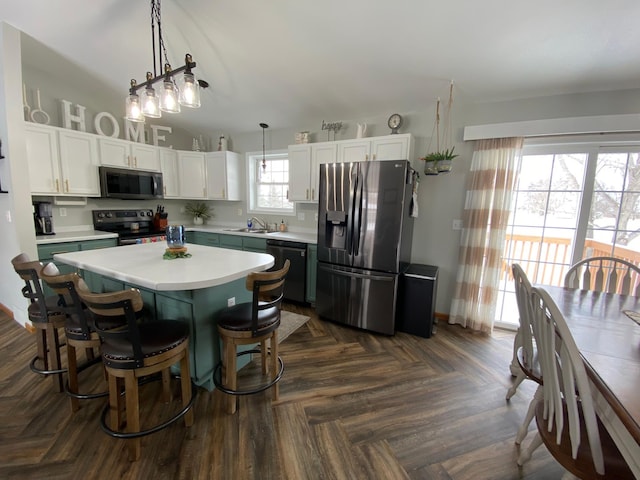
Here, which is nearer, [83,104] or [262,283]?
[262,283]

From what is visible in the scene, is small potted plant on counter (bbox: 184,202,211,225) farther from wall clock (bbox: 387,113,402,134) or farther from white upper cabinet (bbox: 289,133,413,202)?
wall clock (bbox: 387,113,402,134)

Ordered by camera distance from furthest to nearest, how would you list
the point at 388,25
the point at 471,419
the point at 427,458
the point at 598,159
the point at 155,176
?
the point at 155,176, the point at 598,159, the point at 388,25, the point at 471,419, the point at 427,458

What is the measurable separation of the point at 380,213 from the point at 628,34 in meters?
2.07

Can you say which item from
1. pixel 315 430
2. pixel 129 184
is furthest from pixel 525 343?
pixel 129 184

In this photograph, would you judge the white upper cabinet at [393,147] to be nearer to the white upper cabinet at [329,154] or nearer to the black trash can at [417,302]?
the white upper cabinet at [329,154]

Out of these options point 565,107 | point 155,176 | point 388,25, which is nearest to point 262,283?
point 388,25

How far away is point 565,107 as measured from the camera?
8.32ft

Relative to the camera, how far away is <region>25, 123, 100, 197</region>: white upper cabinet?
295cm

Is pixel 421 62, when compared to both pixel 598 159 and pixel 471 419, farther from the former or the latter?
pixel 471 419

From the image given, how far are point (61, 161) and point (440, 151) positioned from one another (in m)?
4.45

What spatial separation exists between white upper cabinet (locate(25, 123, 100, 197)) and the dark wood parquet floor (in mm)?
1793

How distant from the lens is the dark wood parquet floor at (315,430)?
1420mm

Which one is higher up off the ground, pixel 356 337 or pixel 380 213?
pixel 380 213

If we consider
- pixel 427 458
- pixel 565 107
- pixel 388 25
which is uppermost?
pixel 388 25
